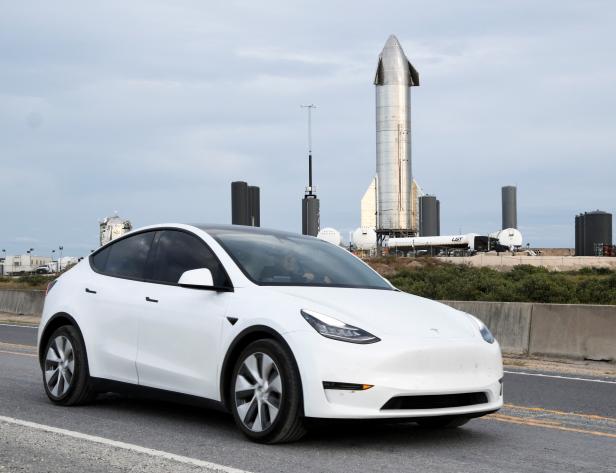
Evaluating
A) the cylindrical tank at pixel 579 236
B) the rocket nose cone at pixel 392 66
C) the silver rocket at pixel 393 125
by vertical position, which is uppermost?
the rocket nose cone at pixel 392 66

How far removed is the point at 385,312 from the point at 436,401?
0.72 m

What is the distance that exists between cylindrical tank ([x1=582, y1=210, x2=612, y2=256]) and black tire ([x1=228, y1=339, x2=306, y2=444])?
145m

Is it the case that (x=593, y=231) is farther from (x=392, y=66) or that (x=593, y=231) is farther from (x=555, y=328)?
(x=555, y=328)

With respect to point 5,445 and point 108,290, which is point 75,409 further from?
point 5,445

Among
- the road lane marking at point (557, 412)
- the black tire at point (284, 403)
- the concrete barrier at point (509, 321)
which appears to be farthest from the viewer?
the concrete barrier at point (509, 321)

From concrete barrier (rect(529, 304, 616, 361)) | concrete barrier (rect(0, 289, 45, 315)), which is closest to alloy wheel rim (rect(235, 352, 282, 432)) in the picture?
concrete barrier (rect(529, 304, 616, 361))

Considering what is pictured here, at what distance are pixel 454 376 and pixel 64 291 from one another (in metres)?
4.14

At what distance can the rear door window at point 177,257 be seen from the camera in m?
7.81

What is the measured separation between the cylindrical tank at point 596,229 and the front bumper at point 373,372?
5695 inches

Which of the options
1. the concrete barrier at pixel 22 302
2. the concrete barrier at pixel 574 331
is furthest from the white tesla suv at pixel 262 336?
the concrete barrier at pixel 22 302

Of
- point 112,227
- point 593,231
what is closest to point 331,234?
point 112,227

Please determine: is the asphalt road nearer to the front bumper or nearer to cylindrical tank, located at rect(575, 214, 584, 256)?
the front bumper

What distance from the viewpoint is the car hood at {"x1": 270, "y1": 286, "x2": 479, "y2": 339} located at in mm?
6641

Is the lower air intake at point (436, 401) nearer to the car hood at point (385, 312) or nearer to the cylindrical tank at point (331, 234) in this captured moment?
the car hood at point (385, 312)
